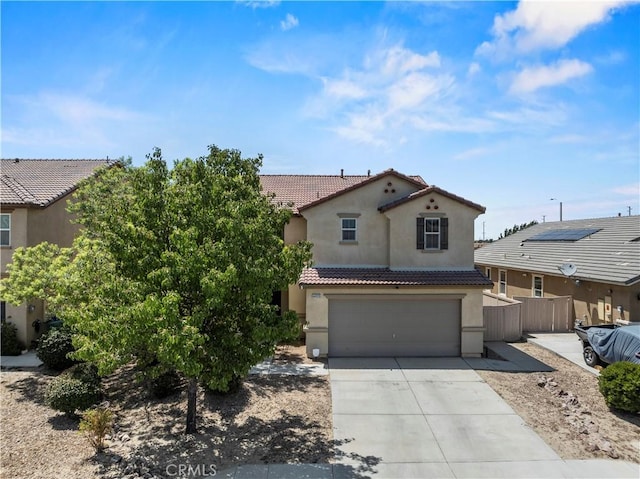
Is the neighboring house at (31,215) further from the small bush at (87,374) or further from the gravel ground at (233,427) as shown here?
the small bush at (87,374)

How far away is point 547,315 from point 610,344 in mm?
6388

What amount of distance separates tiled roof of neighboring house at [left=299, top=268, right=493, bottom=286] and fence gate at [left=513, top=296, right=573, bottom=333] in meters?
5.21

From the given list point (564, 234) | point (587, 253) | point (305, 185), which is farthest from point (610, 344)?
point (305, 185)

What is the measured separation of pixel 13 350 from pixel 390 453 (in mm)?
15143

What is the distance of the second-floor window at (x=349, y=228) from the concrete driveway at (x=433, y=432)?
524cm

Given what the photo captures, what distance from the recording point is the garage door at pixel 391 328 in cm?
1564

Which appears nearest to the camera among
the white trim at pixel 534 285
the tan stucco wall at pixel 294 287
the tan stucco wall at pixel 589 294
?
the tan stucco wall at pixel 589 294

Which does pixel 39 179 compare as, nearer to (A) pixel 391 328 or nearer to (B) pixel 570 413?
(A) pixel 391 328

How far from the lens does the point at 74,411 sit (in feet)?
34.8

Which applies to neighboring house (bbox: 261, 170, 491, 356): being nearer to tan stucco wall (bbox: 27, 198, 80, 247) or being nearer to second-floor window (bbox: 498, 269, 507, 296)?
tan stucco wall (bbox: 27, 198, 80, 247)

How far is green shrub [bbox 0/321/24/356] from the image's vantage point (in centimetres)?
1595

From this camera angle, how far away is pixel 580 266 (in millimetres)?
20016

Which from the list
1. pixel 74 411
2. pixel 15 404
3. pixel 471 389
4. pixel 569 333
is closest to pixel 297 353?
pixel 471 389

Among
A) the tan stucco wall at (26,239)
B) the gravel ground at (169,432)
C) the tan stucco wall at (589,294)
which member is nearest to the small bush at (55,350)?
the gravel ground at (169,432)
